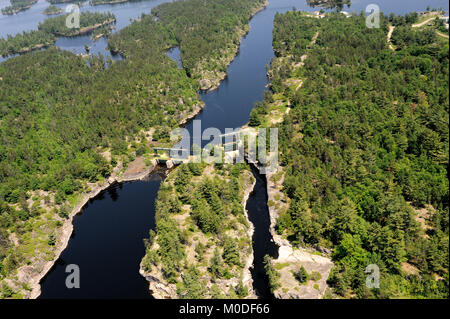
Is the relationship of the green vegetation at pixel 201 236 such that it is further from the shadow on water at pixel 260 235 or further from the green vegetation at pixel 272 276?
the green vegetation at pixel 272 276

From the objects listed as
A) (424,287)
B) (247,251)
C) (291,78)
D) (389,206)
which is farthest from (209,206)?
(291,78)

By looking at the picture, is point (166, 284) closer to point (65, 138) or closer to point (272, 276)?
point (272, 276)

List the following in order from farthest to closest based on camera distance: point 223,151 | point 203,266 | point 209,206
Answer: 1. point 223,151
2. point 209,206
3. point 203,266

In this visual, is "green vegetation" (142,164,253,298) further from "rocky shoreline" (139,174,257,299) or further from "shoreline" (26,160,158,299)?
"shoreline" (26,160,158,299)

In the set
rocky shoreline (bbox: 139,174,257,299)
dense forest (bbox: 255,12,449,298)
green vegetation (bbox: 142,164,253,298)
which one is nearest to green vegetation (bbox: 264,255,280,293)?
rocky shoreline (bbox: 139,174,257,299)

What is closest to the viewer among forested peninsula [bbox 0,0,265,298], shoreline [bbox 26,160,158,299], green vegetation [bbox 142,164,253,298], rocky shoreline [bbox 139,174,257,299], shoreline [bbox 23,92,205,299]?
rocky shoreline [bbox 139,174,257,299]

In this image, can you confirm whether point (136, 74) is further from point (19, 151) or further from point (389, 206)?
point (389, 206)

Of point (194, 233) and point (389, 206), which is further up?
point (389, 206)
